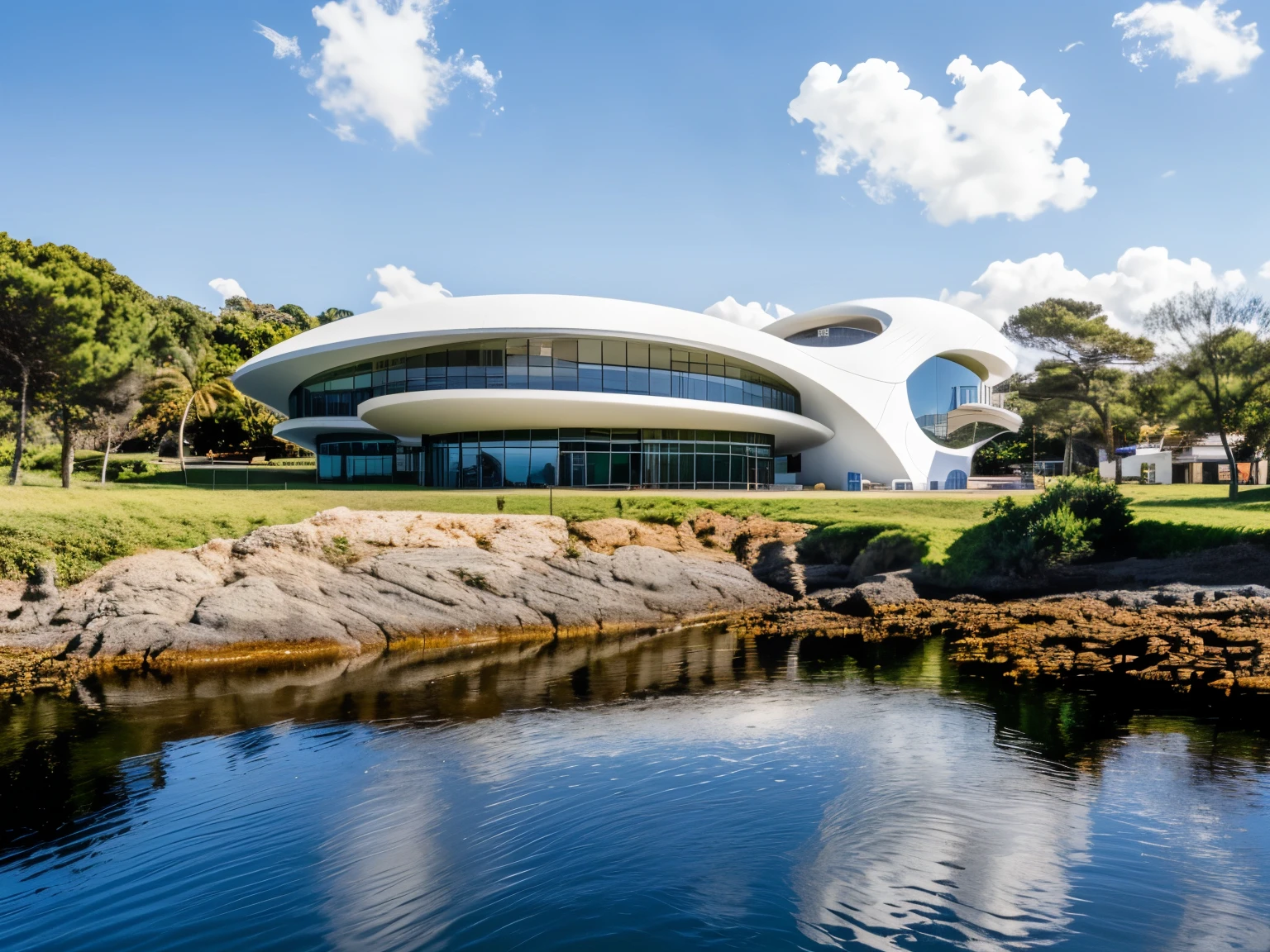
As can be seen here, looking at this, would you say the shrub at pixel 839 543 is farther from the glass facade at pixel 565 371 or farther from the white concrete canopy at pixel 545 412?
the glass facade at pixel 565 371

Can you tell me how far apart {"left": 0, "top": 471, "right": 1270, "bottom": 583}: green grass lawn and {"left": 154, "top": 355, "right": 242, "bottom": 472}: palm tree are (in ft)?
42.0

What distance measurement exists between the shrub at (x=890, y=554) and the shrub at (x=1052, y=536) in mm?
938

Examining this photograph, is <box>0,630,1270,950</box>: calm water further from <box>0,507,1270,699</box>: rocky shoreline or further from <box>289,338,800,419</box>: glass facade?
<box>289,338,800,419</box>: glass facade

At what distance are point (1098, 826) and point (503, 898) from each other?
634cm

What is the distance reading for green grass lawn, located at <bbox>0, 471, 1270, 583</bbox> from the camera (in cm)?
1681

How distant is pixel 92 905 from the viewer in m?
6.83

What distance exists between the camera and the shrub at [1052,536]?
21.5m

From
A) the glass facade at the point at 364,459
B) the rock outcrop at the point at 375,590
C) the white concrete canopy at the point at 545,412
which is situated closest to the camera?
the rock outcrop at the point at 375,590

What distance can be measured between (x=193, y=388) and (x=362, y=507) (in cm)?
3448

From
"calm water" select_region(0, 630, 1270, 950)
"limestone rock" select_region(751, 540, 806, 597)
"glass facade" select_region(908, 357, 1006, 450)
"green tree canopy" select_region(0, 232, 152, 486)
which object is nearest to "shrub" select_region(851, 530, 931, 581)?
"limestone rock" select_region(751, 540, 806, 597)

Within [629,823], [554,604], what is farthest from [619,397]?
[629,823]

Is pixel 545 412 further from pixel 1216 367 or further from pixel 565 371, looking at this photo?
pixel 1216 367

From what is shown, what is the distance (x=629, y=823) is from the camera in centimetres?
813

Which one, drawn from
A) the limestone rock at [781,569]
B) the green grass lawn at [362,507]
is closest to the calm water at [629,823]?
the green grass lawn at [362,507]
